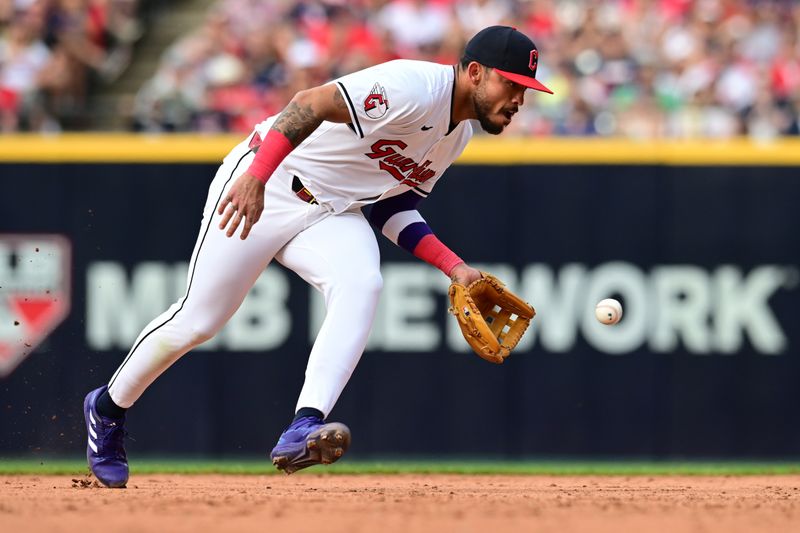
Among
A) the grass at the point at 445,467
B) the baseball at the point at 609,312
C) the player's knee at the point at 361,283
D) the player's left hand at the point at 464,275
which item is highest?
the player's left hand at the point at 464,275

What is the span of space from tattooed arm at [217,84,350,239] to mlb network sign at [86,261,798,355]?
336 centimetres

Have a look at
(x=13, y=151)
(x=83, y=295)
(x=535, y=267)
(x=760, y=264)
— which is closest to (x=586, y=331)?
(x=535, y=267)

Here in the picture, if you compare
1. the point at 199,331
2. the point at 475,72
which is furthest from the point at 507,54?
the point at 199,331

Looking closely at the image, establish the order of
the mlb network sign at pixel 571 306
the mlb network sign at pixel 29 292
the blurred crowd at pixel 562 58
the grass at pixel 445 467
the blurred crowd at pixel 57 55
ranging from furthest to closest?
1. the blurred crowd at pixel 57 55
2. the blurred crowd at pixel 562 58
3. the mlb network sign at pixel 571 306
4. the mlb network sign at pixel 29 292
5. the grass at pixel 445 467

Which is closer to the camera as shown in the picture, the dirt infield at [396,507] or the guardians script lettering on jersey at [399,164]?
the dirt infield at [396,507]

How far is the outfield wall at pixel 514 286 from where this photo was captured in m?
8.14

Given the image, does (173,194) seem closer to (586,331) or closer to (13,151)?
(13,151)

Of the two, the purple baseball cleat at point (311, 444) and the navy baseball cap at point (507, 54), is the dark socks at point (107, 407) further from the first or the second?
the navy baseball cap at point (507, 54)

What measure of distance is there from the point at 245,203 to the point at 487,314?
1358 mm

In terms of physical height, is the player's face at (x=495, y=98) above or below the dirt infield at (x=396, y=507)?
above

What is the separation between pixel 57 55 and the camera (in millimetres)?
10039

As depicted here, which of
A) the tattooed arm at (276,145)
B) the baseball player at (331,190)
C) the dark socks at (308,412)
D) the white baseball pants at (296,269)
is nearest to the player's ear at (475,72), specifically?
the baseball player at (331,190)

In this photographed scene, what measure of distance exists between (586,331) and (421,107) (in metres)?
3.58

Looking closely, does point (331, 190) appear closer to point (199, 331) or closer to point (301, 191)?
point (301, 191)
